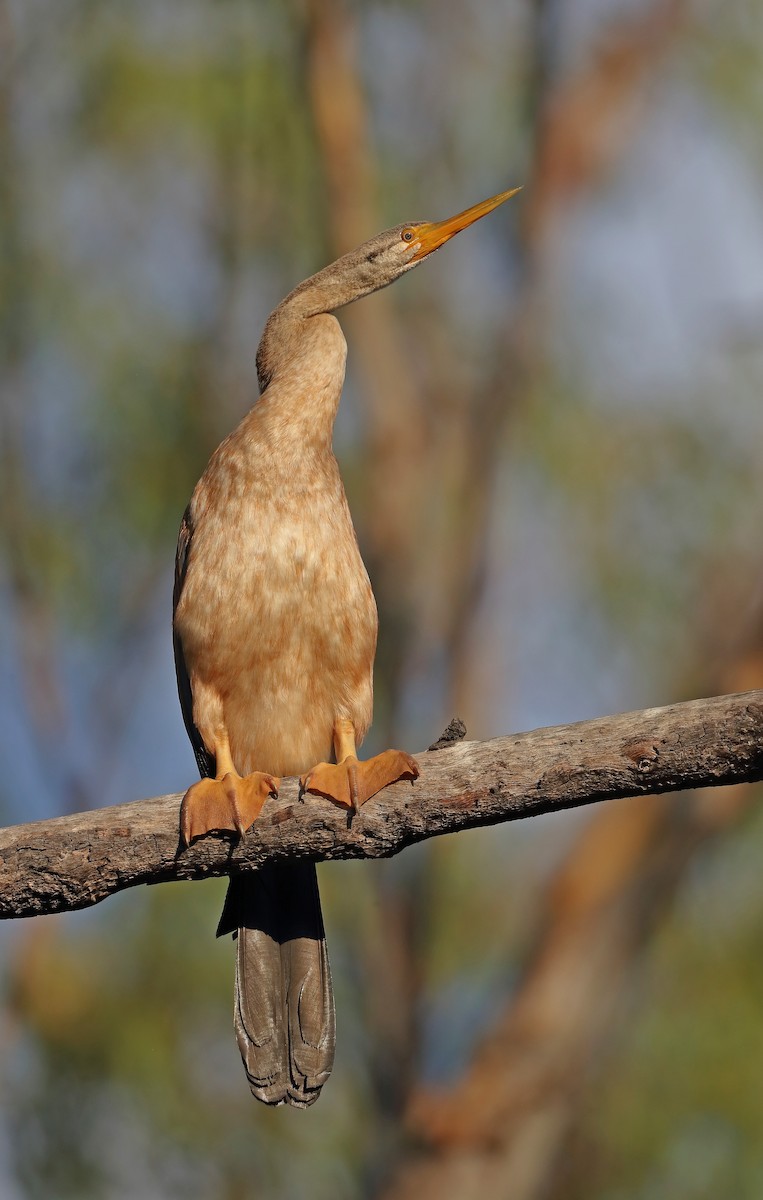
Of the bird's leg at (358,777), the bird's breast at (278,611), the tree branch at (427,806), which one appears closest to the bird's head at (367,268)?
the bird's breast at (278,611)

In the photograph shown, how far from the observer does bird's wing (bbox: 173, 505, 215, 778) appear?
15.0ft

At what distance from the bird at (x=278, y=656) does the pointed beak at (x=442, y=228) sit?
2.68 ft

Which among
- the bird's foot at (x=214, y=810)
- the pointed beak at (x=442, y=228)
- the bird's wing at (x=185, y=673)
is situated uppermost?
the pointed beak at (x=442, y=228)

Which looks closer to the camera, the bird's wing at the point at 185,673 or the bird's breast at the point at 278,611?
the bird's breast at the point at 278,611

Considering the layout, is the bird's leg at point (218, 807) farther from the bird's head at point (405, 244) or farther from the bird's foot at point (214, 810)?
the bird's head at point (405, 244)

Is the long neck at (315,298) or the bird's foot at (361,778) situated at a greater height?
the long neck at (315,298)

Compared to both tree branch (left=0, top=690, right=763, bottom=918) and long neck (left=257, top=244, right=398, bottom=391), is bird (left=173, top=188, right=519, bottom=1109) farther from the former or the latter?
tree branch (left=0, top=690, right=763, bottom=918)

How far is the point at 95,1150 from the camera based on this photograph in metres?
8.15

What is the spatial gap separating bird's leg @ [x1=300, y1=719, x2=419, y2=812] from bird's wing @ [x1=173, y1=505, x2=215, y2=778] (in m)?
0.88

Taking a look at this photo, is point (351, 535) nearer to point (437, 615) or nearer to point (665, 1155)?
point (437, 615)

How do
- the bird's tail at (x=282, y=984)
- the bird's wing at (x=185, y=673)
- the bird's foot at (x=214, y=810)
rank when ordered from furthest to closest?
the bird's wing at (x=185, y=673) < the bird's tail at (x=282, y=984) < the bird's foot at (x=214, y=810)

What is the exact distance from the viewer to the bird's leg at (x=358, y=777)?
141 inches

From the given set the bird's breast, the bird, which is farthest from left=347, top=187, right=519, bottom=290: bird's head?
the bird's breast

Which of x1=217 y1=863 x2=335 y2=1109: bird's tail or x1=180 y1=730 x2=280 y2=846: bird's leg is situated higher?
x1=180 y1=730 x2=280 y2=846: bird's leg
